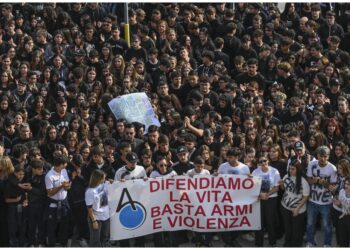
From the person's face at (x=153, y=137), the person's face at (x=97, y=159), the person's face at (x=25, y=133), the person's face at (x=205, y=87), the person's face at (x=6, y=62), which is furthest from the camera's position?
the person's face at (x=6, y=62)

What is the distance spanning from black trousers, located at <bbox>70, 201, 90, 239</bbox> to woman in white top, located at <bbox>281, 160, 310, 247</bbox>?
288 centimetres

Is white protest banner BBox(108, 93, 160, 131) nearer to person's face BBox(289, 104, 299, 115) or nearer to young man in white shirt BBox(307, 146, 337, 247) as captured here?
person's face BBox(289, 104, 299, 115)

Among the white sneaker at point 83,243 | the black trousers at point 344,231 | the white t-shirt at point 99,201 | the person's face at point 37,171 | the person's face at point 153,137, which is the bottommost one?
the white sneaker at point 83,243

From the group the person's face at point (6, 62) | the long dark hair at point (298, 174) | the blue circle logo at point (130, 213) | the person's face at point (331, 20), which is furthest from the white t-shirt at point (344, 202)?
the person's face at point (331, 20)

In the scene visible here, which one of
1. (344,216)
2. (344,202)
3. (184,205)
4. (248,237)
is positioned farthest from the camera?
(248,237)

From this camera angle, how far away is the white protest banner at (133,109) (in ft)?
57.5

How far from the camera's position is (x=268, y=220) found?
50.6 ft

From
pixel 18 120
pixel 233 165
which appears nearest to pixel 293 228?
pixel 233 165

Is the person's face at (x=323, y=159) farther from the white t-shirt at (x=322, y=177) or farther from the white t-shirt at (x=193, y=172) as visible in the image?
the white t-shirt at (x=193, y=172)

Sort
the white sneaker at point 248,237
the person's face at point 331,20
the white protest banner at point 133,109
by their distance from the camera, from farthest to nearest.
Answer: the person's face at point 331,20 < the white protest banner at point 133,109 < the white sneaker at point 248,237

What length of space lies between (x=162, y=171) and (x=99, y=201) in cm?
100

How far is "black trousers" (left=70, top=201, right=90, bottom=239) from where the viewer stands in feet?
51.2

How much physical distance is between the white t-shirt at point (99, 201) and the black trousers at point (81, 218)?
59 cm

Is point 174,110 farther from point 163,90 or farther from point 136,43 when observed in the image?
point 136,43
